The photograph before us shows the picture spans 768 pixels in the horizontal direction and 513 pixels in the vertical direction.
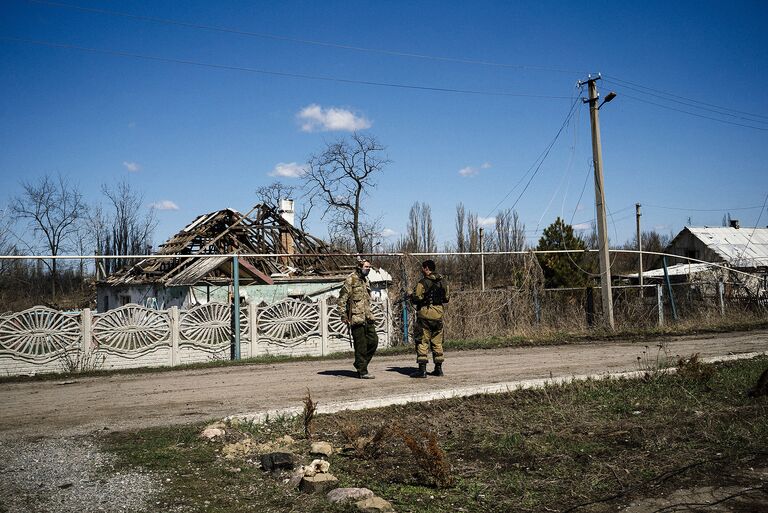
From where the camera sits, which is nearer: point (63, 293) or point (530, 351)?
point (530, 351)

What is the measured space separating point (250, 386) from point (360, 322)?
7.30ft

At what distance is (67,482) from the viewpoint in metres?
5.22

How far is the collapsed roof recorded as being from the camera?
2234 centimetres

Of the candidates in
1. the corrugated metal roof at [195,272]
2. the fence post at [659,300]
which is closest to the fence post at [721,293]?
the fence post at [659,300]

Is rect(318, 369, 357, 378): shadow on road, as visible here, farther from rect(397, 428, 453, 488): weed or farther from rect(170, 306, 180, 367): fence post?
rect(397, 428, 453, 488): weed

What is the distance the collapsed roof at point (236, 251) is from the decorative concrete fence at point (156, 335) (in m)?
6.86

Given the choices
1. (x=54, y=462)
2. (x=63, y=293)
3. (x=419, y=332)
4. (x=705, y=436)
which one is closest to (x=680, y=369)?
(x=705, y=436)

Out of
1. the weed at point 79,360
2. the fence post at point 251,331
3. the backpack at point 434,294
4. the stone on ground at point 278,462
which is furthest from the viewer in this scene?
the fence post at point 251,331

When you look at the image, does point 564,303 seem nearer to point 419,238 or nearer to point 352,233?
point 352,233

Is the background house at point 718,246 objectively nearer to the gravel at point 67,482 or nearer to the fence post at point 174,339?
the fence post at point 174,339

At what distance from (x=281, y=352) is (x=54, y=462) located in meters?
8.53

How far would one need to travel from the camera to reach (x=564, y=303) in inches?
711

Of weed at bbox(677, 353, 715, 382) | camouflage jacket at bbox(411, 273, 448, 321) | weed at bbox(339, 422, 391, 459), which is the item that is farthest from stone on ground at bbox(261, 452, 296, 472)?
weed at bbox(677, 353, 715, 382)

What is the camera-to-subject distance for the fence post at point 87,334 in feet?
41.4
